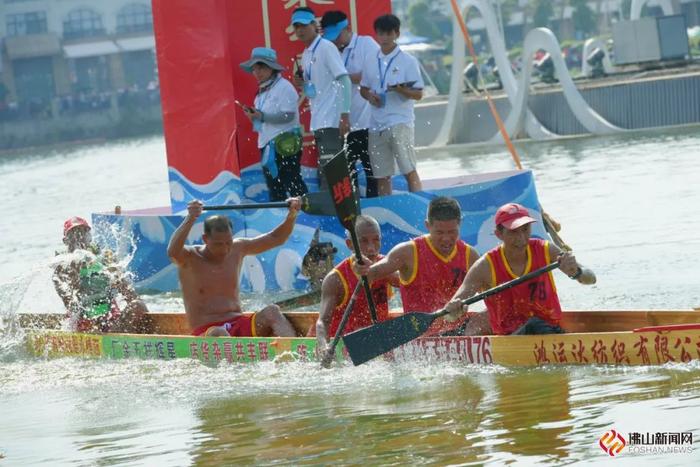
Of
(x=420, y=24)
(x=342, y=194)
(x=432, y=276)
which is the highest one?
(x=420, y=24)

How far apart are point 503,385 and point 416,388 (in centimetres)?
60

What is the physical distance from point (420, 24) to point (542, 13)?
7251mm

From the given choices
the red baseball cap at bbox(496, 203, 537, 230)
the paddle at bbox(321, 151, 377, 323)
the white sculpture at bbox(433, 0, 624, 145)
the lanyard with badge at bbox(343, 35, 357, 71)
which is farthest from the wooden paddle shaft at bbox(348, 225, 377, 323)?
the white sculpture at bbox(433, 0, 624, 145)

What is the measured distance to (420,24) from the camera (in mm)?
86938

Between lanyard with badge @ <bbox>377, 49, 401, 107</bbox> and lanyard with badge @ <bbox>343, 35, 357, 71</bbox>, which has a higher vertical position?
lanyard with badge @ <bbox>343, 35, 357, 71</bbox>

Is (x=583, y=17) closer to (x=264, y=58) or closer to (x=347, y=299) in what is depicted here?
(x=264, y=58)

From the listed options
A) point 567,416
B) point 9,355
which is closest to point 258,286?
point 9,355

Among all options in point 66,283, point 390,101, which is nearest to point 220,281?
point 66,283

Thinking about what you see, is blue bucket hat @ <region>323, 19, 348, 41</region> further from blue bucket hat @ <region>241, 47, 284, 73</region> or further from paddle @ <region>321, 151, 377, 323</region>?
paddle @ <region>321, 151, 377, 323</region>

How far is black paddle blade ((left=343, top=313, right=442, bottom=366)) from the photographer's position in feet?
31.9

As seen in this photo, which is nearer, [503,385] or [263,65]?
[503,385]

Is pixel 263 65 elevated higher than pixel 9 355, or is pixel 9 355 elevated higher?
pixel 263 65

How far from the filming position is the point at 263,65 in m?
14.3

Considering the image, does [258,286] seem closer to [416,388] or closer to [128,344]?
[128,344]
